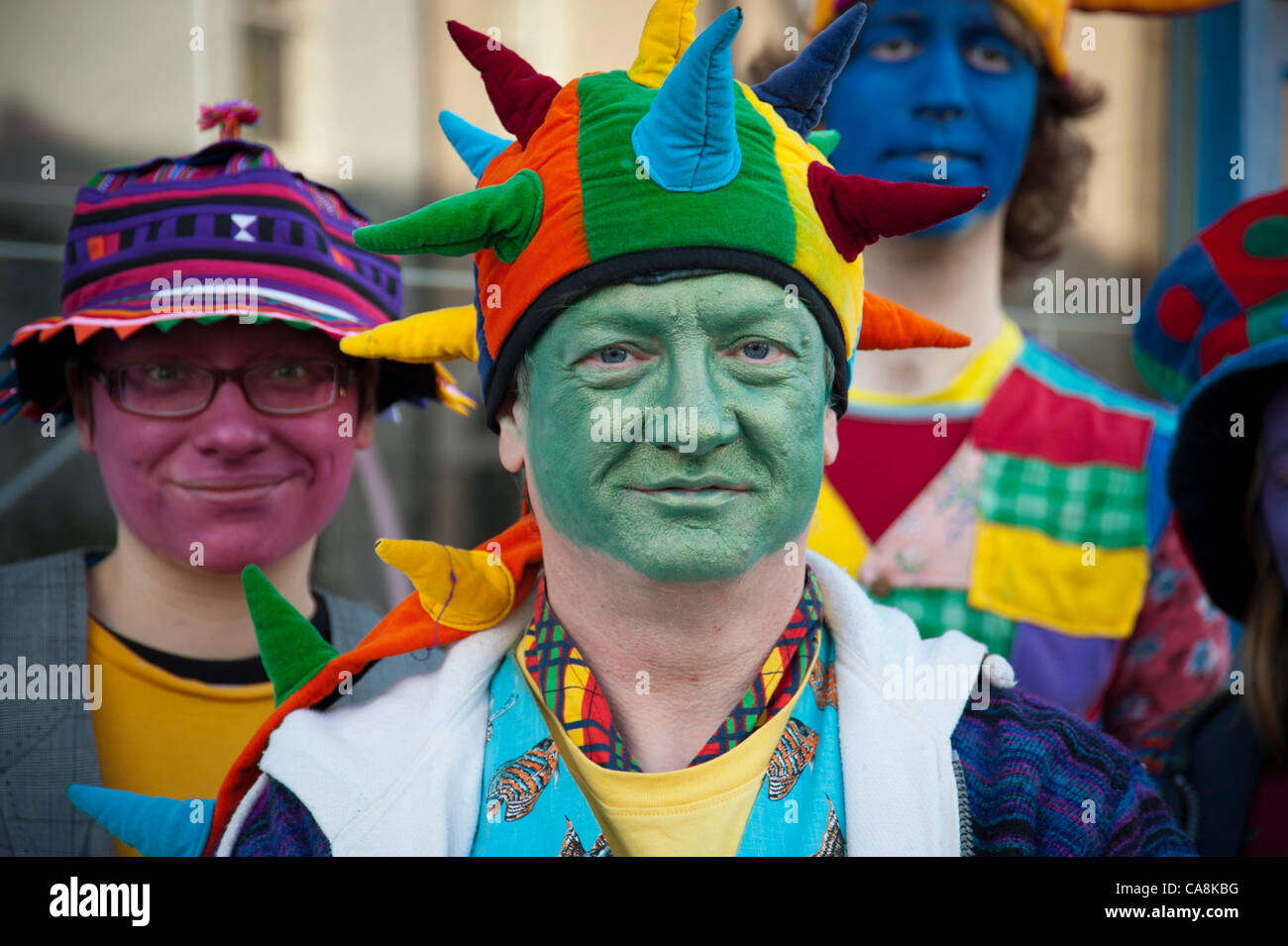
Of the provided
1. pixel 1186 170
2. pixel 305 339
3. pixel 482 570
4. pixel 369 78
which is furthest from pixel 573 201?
pixel 1186 170

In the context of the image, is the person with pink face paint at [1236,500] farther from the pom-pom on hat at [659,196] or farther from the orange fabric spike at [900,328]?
the pom-pom on hat at [659,196]

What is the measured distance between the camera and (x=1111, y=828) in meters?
1.73

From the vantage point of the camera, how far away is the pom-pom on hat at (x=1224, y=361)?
2307 mm

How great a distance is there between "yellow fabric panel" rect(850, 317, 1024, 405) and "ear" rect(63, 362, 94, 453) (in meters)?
1.59

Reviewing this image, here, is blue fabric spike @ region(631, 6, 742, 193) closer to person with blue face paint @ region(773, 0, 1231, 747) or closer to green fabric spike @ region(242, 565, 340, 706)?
green fabric spike @ region(242, 565, 340, 706)

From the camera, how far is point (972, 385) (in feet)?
9.60

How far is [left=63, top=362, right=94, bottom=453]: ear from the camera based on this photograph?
7.96 ft

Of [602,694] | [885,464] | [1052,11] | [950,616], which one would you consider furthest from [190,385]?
[1052,11]

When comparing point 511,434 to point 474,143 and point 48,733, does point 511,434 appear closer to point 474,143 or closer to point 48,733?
point 474,143

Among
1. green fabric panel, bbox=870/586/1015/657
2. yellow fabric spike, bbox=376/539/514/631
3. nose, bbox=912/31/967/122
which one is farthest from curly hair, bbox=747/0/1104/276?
yellow fabric spike, bbox=376/539/514/631

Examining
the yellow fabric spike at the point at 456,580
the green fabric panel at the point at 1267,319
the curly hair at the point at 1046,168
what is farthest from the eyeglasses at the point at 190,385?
the green fabric panel at the point at 1267,319

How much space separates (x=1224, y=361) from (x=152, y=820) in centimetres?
192
